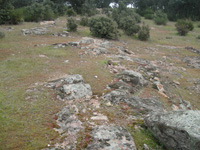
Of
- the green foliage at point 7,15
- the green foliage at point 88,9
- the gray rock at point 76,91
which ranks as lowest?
the gray rock at point 76,91

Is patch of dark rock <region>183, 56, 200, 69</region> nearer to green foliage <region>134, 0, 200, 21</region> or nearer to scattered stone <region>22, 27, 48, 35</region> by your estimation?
scattered stone <region>22, 27, 48, 35</region>

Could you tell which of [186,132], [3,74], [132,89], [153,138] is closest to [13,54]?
[3,74]

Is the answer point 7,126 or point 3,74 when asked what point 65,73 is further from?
point 7,126

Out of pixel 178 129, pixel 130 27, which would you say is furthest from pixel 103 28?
pixel 178 129

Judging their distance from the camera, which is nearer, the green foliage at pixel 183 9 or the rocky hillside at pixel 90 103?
the rocky hillside at pixel 90 103

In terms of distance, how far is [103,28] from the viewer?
48.1 feet

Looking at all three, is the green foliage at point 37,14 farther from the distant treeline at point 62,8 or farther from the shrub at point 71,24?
the shrub at point 71,24

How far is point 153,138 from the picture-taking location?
383 centimetres

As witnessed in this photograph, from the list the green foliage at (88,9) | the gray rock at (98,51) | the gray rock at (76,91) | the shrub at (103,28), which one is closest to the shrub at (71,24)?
the shrub at (103,28)

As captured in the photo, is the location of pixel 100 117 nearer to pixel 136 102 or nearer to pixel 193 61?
pixel 136 102

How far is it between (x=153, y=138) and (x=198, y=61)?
11.1 metres

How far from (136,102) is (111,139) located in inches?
83.8

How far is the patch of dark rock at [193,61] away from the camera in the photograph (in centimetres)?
1171

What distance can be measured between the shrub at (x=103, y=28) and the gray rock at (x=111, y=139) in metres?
12.0
